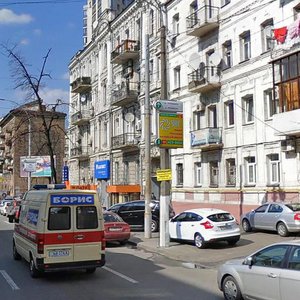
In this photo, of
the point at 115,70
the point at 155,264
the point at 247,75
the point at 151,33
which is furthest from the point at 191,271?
the point at 115,70

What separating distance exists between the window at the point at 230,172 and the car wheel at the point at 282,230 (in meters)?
7.84

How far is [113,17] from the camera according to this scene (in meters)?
47.6

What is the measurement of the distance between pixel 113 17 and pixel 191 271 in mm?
37404

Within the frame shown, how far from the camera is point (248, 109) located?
27688 millimetres

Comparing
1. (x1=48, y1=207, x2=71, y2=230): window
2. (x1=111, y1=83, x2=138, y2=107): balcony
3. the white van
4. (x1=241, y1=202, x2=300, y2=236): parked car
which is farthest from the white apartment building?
(x1=48, y1=207, x2=71, y2=230): window

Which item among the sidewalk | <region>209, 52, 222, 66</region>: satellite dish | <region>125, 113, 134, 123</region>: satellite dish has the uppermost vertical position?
<region>209, 52, 222, 66</region>: satellite dish

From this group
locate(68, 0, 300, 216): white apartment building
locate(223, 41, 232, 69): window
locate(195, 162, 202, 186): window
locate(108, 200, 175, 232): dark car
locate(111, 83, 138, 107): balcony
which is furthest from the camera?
locate(111, 83, 138, 107): balcony

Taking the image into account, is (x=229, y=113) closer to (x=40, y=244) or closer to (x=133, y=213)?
(x=133, y=213)

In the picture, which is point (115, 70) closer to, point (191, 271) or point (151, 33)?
point (151, 33)

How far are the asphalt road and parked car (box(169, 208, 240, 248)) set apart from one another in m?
2.61

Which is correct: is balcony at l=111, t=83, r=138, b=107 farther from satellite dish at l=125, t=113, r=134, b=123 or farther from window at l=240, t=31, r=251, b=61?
window at l=240, t=31, r=251, b=61

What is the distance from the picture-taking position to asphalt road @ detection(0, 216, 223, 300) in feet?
35.1

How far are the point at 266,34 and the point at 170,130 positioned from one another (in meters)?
9.87

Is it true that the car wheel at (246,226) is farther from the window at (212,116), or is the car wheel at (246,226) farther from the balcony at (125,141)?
the balcony at (125,141)
